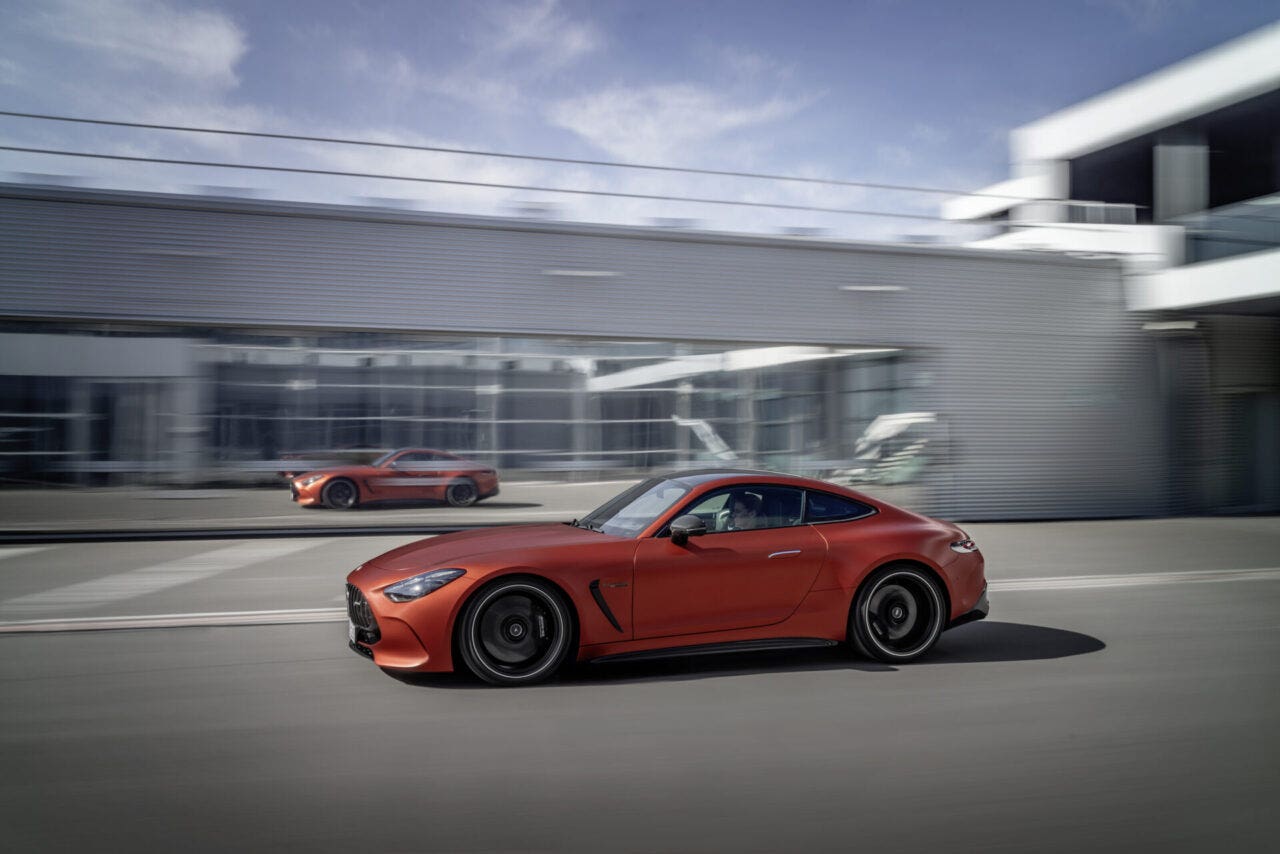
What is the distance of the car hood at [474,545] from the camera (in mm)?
5634

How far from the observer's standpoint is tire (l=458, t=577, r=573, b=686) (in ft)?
18.0

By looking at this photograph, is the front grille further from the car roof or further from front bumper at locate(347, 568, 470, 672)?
the car roof

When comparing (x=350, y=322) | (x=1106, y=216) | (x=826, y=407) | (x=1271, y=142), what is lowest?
(x=826, y=407)

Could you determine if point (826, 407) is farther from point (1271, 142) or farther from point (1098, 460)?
point (1271, 142)

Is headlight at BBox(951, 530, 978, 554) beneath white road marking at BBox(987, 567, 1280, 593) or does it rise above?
above

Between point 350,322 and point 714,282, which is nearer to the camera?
point 350,322

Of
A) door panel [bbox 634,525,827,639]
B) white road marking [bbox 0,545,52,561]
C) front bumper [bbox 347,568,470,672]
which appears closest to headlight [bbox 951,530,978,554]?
door panel [bbox 634,525,827,639]

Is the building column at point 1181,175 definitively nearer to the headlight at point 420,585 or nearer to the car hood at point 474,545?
the car hood at point 474,545

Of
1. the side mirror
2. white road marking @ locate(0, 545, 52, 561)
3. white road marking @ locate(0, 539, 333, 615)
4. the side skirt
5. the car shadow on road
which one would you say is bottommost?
the car shadow on road

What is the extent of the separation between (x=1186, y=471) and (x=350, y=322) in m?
15.7

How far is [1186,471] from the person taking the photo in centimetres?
1911

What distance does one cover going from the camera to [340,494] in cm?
1452

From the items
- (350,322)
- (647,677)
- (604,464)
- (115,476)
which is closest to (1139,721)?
(647,677)

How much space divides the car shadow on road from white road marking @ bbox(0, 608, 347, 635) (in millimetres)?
2304
